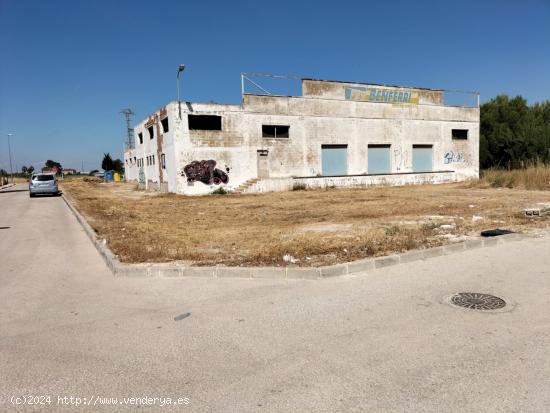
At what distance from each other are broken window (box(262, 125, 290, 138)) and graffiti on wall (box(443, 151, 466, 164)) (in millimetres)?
15158

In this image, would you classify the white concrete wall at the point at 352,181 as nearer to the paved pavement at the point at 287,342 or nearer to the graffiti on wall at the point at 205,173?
the graffiti on wall at the point at 205,173

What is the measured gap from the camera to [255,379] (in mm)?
2947

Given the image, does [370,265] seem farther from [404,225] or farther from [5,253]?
[5,253]

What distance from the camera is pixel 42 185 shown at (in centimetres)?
2717

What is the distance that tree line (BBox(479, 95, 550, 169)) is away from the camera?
116ft

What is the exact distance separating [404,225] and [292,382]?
7.29 meters

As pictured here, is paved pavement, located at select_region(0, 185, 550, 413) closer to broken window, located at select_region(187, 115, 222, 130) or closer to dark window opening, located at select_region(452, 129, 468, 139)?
broken window, located at select_region(187, 115, 222, 130)

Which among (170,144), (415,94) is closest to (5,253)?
(170,144)

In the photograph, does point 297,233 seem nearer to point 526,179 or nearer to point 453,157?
point 526,179

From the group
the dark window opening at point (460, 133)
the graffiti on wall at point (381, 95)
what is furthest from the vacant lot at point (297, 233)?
the dark window opening at point (460, 133)

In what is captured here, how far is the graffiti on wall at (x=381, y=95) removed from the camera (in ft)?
98.5

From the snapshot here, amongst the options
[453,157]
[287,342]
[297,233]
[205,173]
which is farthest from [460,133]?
[287,342]

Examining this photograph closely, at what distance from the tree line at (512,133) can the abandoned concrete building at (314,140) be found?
510cm

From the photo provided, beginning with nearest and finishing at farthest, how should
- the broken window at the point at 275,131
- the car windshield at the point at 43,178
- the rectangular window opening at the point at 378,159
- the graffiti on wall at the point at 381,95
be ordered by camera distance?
1. the car windshield at the point at 43,178
2. the broken window at the point at 275,131
3. the graffiti on wall at the point at 381,95
4. the rectangular window opening at the point at 378,159
